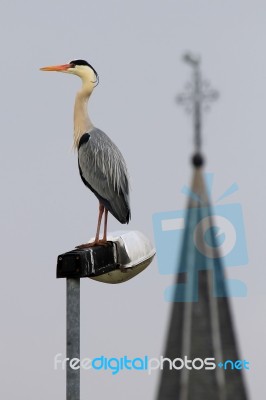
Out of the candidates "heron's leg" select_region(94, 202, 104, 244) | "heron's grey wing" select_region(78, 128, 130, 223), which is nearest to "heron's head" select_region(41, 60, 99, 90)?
"heron's grey wing" select_region(78, 128, 130, 223)

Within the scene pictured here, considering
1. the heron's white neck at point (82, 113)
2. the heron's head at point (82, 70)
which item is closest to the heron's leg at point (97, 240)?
the heron's white neck at point (82, 113)

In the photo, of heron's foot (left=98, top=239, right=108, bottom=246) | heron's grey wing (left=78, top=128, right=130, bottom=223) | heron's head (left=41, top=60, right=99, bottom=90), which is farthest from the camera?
heron's head (left=41, top=60, right=99, bottom=90)

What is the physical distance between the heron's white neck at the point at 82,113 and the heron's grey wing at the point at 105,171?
0.07 metres

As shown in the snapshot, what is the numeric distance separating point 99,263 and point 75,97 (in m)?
1.67

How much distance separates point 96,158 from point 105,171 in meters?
0.13

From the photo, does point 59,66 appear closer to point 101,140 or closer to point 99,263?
point 101,140

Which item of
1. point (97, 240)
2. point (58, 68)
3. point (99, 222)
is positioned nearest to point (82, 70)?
point (58, 68)

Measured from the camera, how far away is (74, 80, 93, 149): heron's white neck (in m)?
7.08

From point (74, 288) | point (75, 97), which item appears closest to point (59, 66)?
A: point (75, 97)

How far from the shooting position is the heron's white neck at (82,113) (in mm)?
7082

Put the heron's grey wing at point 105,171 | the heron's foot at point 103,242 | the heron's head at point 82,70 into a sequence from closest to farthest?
the heron's foot at point 103,242, the heron's grey wing at point 105,171, the heron's head at point 82,70

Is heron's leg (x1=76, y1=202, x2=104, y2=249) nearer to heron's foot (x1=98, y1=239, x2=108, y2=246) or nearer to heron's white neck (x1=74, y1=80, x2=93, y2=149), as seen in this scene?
heron's foot (x1=98, y1=239, x2=108, y2=246)

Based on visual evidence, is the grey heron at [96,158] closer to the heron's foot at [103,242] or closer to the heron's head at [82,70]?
the heron's head at [82,70]

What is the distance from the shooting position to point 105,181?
6992 mm
